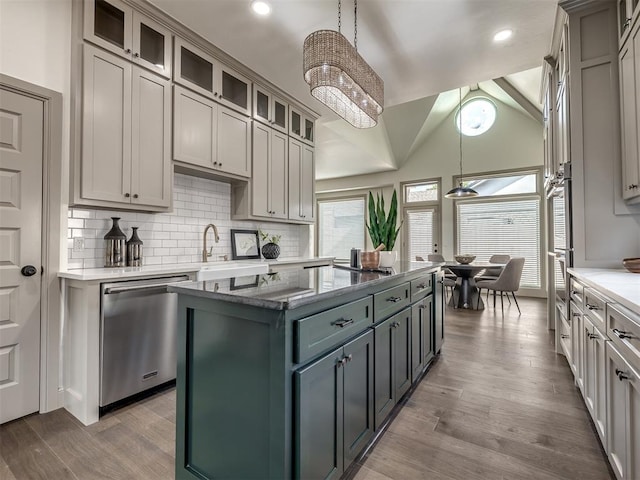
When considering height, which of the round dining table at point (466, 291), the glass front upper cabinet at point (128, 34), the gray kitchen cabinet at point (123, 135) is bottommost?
the round dining table at point (466, 291)

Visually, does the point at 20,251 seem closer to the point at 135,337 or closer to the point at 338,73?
the point at 135,337

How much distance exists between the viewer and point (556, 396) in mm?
2264

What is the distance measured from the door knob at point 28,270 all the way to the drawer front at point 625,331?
3129 millimetres

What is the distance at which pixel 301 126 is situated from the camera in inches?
168

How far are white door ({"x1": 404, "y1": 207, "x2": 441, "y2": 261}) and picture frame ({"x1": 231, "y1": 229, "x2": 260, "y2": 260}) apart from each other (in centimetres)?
475

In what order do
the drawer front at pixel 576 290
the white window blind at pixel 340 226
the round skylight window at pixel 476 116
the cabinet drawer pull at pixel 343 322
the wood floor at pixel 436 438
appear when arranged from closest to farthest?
the cabinet drawer pull at pixel 343 322 < the wood floor at pixel 436 438 < the drawer front at pixel 576 290 < the round skylight window at pixel 476 116 < the white window blind at pixel 340 226

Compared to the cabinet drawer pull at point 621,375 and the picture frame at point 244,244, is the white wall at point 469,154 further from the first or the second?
the cabinet drawer pull at point 621,375

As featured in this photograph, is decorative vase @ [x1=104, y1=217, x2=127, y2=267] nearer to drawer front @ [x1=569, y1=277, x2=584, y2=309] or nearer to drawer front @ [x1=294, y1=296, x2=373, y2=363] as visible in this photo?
drawer front @ [x1=294, y1=296, x2=373, y2=363]

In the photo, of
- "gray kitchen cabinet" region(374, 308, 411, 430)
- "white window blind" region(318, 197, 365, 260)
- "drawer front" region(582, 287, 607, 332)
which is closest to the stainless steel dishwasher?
"gray kitchen cabinet" region(374, 308, 411, 430)

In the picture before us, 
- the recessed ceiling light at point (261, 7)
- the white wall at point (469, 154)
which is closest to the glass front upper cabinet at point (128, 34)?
the recessed ceiling light at point (261, 7)

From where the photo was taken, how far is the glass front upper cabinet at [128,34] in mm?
2212

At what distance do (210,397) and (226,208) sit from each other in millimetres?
2609

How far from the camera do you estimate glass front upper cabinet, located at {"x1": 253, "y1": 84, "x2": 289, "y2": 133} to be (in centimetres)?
354

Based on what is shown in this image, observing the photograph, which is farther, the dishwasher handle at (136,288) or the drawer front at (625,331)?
the dishwasher handle at (136,288)
